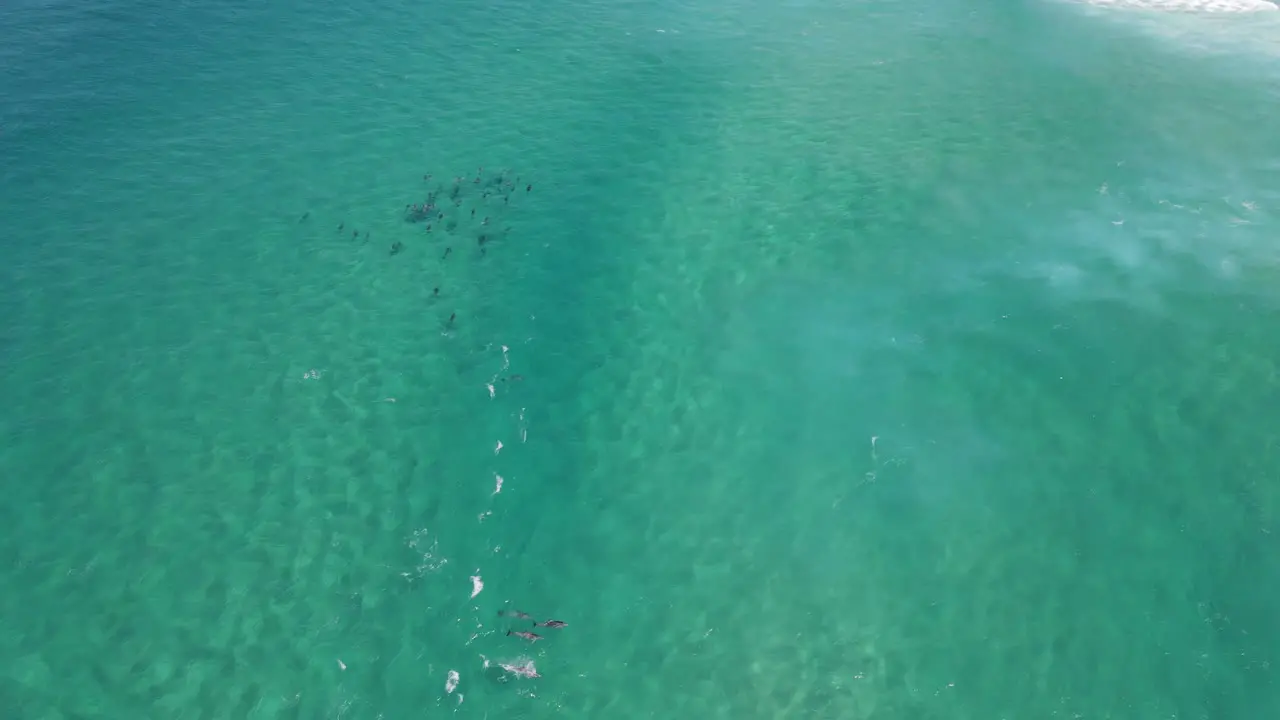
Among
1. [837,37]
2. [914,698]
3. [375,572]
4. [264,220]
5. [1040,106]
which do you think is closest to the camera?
[914,698]

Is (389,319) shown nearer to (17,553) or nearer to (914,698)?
(17,553)

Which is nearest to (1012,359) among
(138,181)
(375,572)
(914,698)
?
(914,698)

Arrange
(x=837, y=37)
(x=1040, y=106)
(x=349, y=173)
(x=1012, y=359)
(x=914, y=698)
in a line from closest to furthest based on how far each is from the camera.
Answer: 1. (x=914, y=698)
2. (x=1012, y=359)
3. (x=349, y=173)
4. (x=1040, y=106)
5. (x=837, y=37)

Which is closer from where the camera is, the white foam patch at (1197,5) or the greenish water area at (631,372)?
the greenish water area at (631,372)

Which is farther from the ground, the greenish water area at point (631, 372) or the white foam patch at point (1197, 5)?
the white foam patch at point (1197, 5)

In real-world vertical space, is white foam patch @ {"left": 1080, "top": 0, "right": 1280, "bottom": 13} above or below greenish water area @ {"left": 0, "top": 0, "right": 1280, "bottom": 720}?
above

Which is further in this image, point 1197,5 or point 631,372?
point 1197,5

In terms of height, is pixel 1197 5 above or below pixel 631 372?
above

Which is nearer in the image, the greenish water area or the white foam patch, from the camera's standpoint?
the greenish water area
